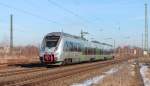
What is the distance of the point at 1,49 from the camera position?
74812mm

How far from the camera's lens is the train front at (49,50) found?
35062mm

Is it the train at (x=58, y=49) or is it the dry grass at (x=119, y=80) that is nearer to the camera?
the dry grass at (x=119, y=80)

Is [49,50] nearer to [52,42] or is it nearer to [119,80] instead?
[52,42]

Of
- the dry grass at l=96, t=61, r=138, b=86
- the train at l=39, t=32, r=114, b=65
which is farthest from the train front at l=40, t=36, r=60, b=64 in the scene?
the dry grass at l=96, t=61, r=138, b=86

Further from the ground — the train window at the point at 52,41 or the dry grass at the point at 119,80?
the train window at the point at 52,41

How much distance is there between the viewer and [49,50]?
35344 mm

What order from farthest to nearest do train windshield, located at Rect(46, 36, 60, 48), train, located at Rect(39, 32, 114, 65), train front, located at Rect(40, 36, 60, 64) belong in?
1. train windshield, located at Rect(46, 36, 60, 48)
2. train, located at Rect(39, 32, 114, 65)
3. train front, located at Rect(40, 36, 60, 64)

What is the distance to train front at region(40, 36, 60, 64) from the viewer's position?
3506cm

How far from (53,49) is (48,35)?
1.73m

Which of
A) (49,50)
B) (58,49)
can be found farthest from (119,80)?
(49,50)

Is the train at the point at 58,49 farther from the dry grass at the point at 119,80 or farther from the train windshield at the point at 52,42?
the dry grass at the point at 119,80

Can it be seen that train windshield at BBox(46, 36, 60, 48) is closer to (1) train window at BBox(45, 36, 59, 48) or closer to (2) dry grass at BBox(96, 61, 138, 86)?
(1) train window at BBox(45, 36, 59, 48)

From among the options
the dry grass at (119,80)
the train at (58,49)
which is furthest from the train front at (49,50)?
the dry grass at (119,80)

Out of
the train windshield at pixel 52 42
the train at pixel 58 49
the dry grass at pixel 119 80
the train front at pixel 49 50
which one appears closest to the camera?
the dry grass at pixel 119 80
